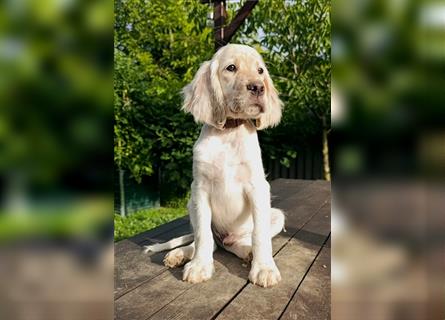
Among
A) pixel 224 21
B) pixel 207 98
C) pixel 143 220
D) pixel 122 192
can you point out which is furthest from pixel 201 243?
pixel 122 192

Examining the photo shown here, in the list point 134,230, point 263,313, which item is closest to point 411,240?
point 263,313

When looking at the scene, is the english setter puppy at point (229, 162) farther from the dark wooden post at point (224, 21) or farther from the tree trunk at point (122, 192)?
the tree trunk at point (122, 192)

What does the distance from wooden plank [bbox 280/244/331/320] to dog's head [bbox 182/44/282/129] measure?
0.81 meters

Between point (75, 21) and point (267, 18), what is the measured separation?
558 cm

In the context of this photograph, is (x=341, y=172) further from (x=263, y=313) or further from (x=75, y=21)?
(x=263, y=313)

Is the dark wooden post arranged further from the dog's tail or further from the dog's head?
the dog's tail

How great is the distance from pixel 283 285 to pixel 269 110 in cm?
89

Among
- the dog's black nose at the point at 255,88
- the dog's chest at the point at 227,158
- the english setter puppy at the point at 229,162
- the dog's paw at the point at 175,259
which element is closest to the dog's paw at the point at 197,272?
the english setter puppy at the point at 229,162

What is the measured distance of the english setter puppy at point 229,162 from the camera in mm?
1760

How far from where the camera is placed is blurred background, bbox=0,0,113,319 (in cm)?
53

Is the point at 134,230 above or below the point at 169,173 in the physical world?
below

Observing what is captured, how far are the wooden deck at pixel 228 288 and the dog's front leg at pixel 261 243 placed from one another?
0.04 metres

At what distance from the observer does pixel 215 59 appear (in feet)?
6.36

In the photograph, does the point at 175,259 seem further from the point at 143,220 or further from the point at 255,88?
the point at 143,220
